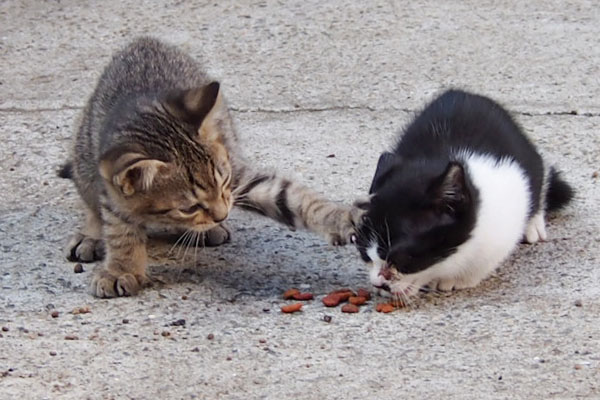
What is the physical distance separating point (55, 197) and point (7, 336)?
183 cm

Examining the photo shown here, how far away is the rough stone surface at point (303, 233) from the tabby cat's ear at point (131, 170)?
1.68 feet

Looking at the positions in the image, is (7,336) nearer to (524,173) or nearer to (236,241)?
(236,241)

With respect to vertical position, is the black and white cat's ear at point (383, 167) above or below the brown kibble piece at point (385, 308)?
above

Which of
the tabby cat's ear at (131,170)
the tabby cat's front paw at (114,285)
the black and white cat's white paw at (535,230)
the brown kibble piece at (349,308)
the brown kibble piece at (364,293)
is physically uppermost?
the tabby cat's ear at (131,170)

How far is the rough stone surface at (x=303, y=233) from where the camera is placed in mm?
4309

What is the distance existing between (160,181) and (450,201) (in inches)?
49.4

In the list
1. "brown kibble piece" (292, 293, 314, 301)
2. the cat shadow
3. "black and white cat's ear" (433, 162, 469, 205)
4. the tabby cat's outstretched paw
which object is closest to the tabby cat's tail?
the cat shadow

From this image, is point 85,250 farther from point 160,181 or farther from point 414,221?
point 414,221

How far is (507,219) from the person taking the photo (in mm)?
5035

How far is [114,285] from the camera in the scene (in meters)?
5.19

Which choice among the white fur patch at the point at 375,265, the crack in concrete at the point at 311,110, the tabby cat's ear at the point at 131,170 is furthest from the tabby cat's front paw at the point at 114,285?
the crack in concrete at the point at 311,110

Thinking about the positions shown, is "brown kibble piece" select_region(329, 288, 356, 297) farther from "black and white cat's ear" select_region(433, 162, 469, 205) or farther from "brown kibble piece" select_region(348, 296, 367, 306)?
"black and white cat's ear" select_region(433, 162, 469, 205)

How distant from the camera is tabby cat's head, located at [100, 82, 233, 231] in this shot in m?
5.03

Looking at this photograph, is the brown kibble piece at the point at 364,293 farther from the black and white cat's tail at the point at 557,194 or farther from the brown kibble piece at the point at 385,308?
the black and white cat's tail at the point at 557,194
